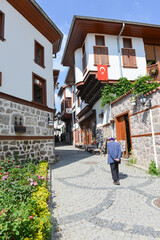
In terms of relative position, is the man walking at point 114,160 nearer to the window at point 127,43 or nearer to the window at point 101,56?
the window at point 101,56

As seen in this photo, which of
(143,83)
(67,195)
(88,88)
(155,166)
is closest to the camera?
(67,195)

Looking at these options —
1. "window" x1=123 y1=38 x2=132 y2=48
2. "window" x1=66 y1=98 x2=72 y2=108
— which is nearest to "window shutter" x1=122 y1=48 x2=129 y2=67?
"window" x1=123 y1=38 x2=132 y2=48

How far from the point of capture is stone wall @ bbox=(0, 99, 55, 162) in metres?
6.55

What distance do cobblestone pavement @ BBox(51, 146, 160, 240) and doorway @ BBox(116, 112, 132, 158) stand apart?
3159 millimetres

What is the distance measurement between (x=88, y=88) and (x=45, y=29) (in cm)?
541

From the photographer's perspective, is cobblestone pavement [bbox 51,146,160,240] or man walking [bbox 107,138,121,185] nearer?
cobblestone pavement [bbox 51,146,160,240]

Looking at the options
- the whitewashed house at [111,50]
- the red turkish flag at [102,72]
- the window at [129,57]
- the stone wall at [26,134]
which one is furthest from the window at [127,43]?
the stone wall at [26,134]

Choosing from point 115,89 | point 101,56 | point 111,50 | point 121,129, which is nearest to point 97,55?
point 101,56

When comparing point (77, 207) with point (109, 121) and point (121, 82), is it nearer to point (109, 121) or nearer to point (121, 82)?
point (109, 121)

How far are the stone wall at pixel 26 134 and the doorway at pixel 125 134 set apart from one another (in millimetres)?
4256

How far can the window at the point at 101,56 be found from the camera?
36.5 ft

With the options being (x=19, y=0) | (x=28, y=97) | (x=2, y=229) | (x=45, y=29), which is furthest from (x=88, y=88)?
(x=2, y=229)

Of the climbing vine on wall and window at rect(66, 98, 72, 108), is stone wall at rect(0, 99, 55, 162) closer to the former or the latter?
the climbing vine on wall

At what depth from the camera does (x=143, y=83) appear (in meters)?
6.89
